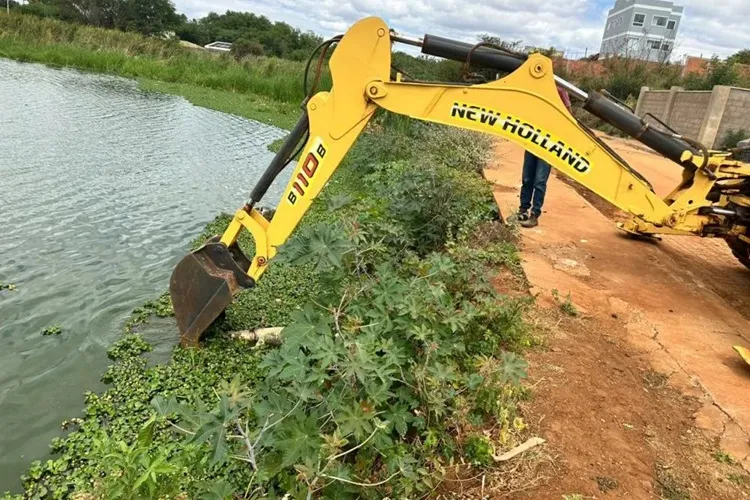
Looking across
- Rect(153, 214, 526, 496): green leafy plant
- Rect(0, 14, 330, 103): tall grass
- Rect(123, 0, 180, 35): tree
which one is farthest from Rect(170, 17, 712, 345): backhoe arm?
Rect(123, 0, 180, 35): tree

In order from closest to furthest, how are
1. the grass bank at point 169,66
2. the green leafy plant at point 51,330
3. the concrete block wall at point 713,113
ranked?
the green leafy plant at point 51,330 → the concrete block wall at point 713,113 → the grass bank at point 169,66

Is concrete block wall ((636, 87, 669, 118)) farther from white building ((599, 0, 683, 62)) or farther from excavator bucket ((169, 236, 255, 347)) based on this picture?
white building ((599, 0, 683, 62))

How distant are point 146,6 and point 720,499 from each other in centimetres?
6963

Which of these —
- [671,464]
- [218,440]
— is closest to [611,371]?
[671,464]

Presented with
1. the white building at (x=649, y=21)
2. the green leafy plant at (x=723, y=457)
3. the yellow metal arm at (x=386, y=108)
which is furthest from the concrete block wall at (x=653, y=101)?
the white building at (x=649, y=21)

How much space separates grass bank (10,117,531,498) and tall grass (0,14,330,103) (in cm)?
1803

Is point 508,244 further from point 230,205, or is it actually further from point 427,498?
point 230,205

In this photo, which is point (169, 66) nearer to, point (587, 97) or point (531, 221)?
point (531, 221)

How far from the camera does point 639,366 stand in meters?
3.62

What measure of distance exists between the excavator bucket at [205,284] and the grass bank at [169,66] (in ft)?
42.7

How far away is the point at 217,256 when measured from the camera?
3936mm

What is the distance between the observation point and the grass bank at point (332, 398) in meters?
2.07

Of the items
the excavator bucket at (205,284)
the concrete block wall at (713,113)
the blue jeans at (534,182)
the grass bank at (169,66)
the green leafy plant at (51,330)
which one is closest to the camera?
the excavator bucket at (205,284)

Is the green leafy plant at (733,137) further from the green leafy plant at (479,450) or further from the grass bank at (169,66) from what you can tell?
the green leafy plant at (479,450)
